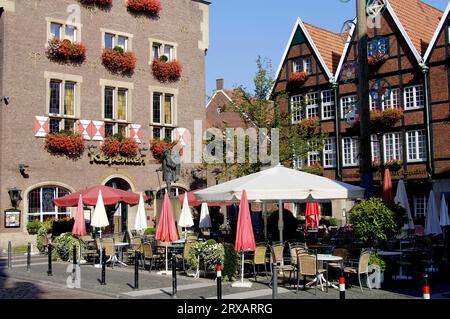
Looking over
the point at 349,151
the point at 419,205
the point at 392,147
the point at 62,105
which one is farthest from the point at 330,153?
the point at 62,105

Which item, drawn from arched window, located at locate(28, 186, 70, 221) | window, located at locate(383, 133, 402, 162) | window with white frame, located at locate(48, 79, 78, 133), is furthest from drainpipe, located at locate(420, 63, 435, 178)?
arched window, located at locate(28, 186, 70, 221)

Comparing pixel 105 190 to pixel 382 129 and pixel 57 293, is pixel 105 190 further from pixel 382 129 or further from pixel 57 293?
pixel 382 129

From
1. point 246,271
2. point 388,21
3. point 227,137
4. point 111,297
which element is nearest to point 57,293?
point 111,297

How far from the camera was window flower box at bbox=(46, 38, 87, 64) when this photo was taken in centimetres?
2692

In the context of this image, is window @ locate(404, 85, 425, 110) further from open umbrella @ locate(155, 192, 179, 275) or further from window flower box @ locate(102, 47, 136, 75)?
open umbrella @ locate(155, 192, 179, 275)

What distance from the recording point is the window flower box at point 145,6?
30.2 m

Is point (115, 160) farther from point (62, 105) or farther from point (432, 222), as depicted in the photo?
point (432, 222)

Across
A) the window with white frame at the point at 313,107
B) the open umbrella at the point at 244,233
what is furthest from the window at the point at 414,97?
the open umbrella at the point at 244,233

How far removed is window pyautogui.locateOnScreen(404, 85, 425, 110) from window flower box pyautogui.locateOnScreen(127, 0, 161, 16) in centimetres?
1389

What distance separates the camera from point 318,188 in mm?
14695

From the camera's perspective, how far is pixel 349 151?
116 feet

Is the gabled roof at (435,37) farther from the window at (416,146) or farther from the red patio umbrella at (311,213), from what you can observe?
the red patio umbrella at (311,213)

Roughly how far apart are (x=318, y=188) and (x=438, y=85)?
1906 cm

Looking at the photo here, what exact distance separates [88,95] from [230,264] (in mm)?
15911
